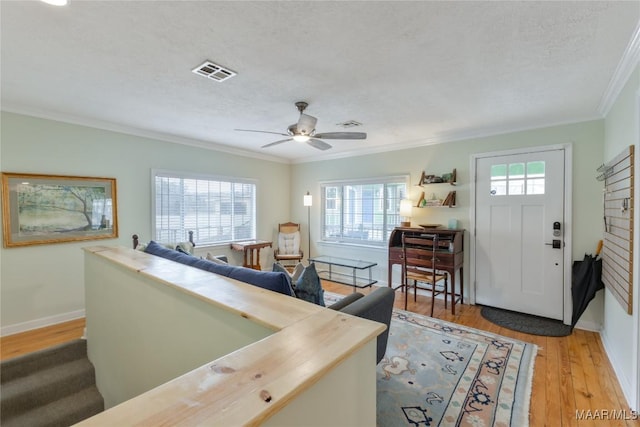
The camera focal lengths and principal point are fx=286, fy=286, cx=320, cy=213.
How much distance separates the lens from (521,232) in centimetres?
363

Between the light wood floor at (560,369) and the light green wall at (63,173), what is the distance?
310 mm

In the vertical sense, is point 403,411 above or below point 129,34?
below

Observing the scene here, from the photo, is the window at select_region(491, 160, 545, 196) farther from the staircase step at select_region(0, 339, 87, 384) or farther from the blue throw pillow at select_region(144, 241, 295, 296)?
the staircase step at select_region(0, 339, 87, 384)

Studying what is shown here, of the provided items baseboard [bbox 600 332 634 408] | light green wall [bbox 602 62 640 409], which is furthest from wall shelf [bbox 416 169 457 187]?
baseboard [bbox 600 332 634 408]

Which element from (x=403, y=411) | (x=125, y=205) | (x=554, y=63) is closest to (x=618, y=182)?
(x=554, y=63)

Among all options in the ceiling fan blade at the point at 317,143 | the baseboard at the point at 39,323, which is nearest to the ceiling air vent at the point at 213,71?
the ceiling fan blade at the point at 317,143

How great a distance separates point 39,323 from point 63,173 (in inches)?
67.8

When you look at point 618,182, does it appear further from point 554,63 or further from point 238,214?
point 238,214

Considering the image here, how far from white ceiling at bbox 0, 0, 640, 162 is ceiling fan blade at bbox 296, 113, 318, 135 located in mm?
174

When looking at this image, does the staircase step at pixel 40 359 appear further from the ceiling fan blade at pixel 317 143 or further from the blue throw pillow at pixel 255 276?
the ceiling fan blade at pixel 317 143

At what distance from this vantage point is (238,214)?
5355 millimetres

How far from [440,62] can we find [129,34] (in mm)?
2084

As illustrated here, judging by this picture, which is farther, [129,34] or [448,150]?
[448,150]

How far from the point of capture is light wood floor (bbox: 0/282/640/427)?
6.37 feet
